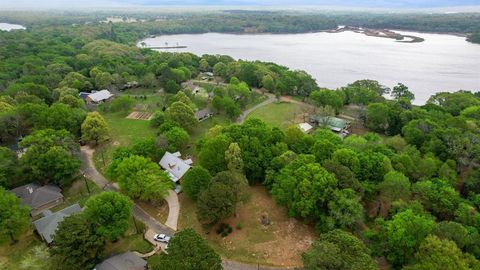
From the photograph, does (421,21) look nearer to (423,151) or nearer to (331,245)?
(423,151)

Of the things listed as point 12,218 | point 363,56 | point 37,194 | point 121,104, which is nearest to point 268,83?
point 121,104

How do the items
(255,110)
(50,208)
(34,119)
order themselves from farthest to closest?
(255,110) → (34,119) → (50,208)

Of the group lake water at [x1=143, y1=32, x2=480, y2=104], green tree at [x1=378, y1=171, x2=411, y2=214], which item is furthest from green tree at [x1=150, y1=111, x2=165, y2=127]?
lake water at [x1=143, y1=32, x2=480, y2=104]

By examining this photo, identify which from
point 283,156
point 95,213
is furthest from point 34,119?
point 283,156

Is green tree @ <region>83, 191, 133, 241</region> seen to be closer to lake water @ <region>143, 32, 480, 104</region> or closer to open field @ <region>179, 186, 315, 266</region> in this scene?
open field @ <region>179, 186, 315, 266</region>

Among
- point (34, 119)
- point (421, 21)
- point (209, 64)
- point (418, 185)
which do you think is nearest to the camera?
point (418, 185)

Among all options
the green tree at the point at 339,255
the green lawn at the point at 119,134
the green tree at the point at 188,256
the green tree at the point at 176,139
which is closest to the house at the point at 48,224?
the green lawn at the point at 119,134

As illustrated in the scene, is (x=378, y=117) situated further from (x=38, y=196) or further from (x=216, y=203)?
(x=38, y=196)
